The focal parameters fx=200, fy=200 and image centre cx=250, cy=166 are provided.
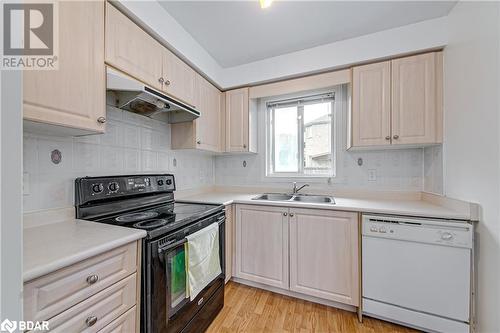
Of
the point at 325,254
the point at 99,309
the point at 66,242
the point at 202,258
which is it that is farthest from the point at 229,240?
the point at 66,242

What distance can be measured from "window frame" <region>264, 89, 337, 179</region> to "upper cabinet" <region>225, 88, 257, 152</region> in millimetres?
294

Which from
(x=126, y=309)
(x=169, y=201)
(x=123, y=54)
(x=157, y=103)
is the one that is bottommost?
(x=126, y=309)

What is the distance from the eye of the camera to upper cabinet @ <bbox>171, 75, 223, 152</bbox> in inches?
79.3

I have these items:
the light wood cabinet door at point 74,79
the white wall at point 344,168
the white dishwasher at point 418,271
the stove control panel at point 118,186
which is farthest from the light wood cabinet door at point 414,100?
the light wood cabinet door at point 74,79

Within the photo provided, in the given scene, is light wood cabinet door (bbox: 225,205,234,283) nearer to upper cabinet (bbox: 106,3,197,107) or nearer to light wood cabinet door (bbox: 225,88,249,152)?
light wood cabinet door (bbox: 225,88,249,152)

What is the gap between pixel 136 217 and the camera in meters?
1.35

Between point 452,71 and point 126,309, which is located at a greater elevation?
point 452,71

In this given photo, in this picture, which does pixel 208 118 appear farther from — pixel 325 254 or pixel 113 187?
pixel 325 254

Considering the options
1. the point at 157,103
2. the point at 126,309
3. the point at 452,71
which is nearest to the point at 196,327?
the point at 126,309

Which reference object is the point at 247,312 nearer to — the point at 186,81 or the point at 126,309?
the point at 126,309

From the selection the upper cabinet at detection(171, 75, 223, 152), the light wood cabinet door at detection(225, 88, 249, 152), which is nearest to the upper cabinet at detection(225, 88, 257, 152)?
the light wood cabinet door at detection(225, 88, 249, 152)

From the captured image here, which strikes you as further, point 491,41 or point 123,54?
point 123,54

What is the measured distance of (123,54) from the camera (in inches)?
50.6

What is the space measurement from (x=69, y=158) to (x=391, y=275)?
7.83 feet
